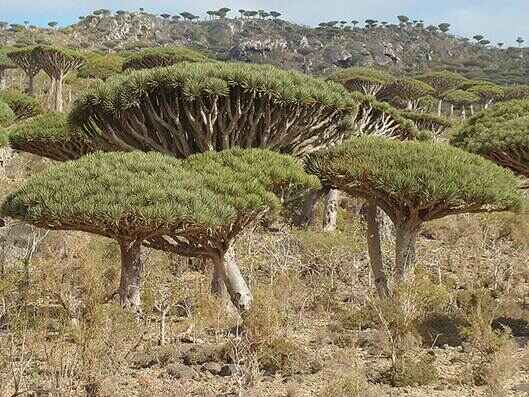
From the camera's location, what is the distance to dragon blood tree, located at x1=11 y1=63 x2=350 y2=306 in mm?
10445

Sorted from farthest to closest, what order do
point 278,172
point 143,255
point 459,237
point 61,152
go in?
point 459,237 < point 61,152 < point 143,255 < point 278,172

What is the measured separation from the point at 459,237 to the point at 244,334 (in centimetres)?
1128

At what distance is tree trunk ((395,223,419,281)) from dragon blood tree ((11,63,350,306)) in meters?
2.17

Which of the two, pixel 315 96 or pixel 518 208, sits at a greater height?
pixel 315 96

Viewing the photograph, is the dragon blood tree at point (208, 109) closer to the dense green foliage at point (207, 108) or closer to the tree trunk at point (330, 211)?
the dense green foliage at point (207, 108)

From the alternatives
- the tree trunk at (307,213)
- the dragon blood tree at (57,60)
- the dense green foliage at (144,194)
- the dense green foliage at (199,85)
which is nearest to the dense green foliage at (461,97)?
the dragon blood tree at (57,60)

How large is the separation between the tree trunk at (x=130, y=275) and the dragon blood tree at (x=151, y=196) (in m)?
0.01

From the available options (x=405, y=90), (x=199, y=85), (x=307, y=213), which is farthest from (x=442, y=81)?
(x=199, y=85)

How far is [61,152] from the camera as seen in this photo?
16.1 metres

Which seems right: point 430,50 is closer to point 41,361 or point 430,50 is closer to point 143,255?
point 143,255

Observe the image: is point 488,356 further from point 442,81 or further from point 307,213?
point 442,81

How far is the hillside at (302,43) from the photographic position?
74.0m

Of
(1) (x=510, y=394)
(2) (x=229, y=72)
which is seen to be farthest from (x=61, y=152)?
(1) (x=510, y=394)

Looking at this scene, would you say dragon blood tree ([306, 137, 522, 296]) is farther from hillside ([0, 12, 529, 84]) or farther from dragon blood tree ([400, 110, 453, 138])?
hillside ([0, 12, 529, 84])
